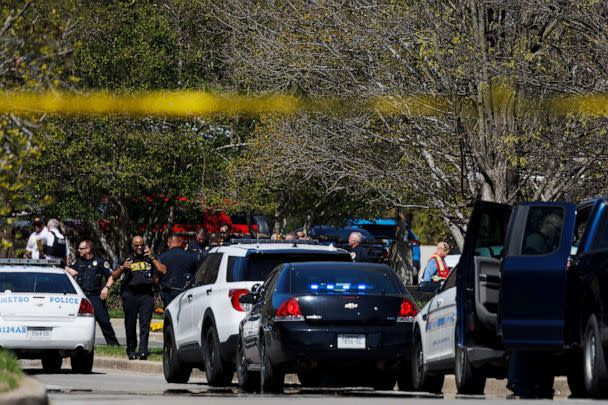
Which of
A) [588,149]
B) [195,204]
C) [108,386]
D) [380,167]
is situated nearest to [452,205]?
[380,167]

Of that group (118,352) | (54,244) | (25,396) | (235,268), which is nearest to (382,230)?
(54,244)

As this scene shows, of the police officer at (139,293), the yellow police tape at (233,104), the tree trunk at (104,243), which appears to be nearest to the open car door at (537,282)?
the yellow police tape at (233,104)

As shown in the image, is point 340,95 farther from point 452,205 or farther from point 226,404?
point 226,404

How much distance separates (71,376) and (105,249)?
75.7 feet

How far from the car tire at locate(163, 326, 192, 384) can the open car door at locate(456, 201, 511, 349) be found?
592cm

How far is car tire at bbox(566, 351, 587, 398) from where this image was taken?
1645 centimetres

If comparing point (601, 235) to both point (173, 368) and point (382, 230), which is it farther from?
point (382, 230)

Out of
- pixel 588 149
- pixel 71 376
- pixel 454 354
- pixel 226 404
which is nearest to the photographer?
pixel 226 404

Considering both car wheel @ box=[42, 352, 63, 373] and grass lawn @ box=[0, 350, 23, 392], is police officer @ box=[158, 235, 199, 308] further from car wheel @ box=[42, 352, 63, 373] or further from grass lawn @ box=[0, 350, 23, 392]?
grass lawn @ box=[0, 350, 23, 392]

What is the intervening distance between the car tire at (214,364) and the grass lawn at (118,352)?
4652 millimetres

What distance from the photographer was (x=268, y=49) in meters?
31.5

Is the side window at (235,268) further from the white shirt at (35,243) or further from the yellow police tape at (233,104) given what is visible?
the white shirt at (35,243)

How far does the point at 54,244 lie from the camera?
32.7 meters

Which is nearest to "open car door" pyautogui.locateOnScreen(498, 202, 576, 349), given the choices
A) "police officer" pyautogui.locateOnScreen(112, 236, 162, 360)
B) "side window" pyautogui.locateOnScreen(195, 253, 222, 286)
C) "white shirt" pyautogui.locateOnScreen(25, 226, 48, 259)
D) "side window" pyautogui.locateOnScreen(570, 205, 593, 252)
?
"side window" pyautogui.locateOnScreen(570, 205, 593, 252)
